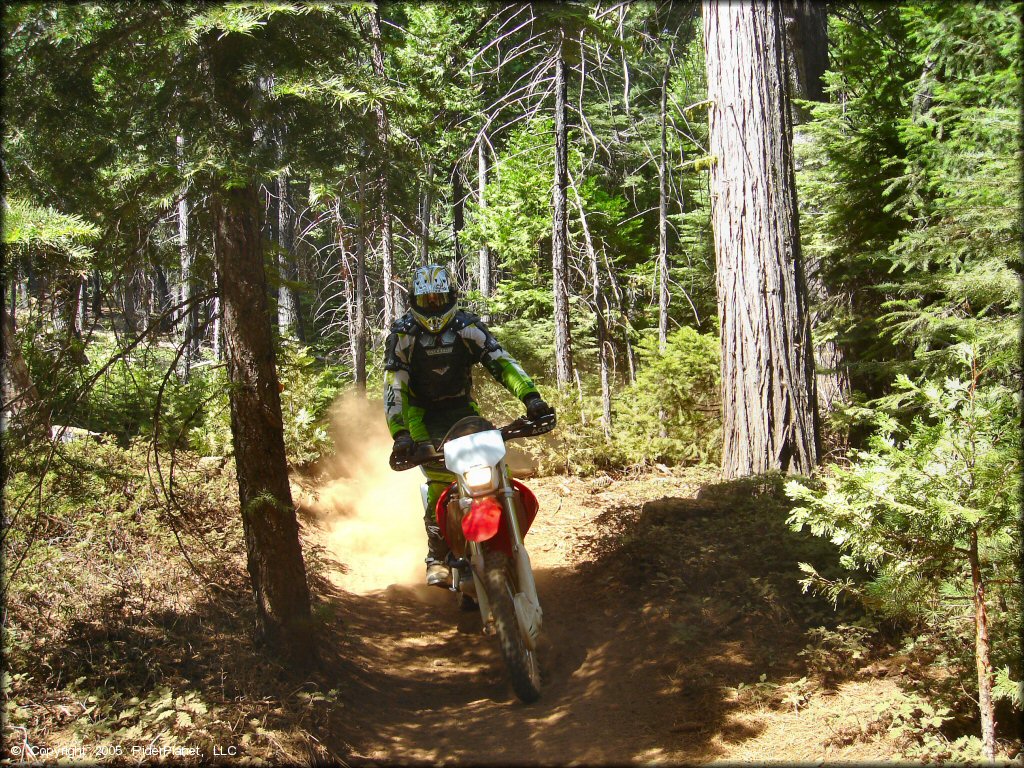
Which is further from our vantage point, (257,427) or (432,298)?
(432,298)

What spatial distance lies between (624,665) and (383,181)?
4.20 meters

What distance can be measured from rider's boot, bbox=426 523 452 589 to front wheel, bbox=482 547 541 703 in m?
1.24

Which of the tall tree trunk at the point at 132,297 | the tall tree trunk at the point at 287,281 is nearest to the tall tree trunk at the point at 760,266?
the tall tree trunk at the point at 287,281

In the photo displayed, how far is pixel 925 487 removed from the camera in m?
3.55

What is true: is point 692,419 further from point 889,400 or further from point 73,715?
point 73,715

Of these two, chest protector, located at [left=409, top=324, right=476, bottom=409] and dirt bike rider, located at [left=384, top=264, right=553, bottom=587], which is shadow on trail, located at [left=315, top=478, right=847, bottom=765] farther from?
chest protector, located at [left=409, top=324, right=476, bottom=409]

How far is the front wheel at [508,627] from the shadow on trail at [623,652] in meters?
0.17

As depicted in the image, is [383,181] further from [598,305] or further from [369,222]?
[598,305]

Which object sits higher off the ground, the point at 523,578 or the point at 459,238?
the point at 459,238

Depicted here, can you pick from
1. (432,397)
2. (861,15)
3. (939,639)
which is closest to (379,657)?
(432,397)

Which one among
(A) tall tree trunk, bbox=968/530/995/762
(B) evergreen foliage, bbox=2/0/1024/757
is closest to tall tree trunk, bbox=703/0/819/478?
(B) evergreen foliage, bbox=2/0/1024/757

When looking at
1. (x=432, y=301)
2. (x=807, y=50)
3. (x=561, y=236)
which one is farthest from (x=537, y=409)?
(x=807, y=50)

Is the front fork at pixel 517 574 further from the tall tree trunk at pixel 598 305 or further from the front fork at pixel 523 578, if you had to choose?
the tall tree trunk at pixel 598 305

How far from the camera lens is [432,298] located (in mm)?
6426
